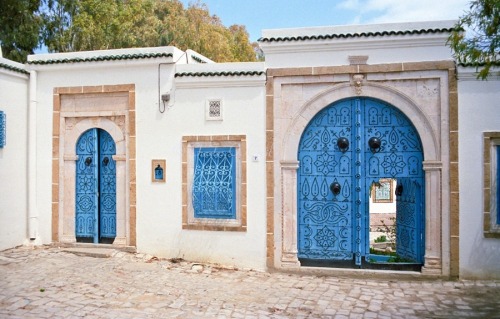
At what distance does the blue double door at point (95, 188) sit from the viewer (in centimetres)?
805

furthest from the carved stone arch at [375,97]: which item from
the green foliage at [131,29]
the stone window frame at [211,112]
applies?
the green foliage at [131,29]

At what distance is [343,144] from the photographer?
23.4ft

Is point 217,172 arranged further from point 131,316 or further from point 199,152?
point 131,316

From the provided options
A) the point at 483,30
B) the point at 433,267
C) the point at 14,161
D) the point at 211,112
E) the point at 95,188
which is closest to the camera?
the point at 483,30

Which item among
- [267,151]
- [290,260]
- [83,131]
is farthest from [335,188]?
[83,131]

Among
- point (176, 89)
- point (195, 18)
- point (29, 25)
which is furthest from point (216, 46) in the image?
point (176, 89)

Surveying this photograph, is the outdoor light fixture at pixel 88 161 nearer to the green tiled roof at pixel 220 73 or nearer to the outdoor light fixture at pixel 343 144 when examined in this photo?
the green tiled roof at pixel 220 73

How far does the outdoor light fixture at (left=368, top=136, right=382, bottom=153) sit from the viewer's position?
23.1 feet

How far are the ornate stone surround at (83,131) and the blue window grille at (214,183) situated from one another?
3.62 ft

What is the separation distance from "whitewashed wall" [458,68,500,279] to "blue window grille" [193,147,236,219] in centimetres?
342

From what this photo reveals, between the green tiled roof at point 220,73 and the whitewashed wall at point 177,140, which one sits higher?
the green tiled roof at point 220,73

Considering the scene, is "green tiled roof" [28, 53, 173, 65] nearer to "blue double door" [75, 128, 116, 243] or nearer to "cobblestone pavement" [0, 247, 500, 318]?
"blue double door" [75, 128, 116, 243]

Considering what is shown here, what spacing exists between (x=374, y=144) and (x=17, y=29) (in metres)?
12.8

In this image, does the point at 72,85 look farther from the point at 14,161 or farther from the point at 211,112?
the point at 211,112
